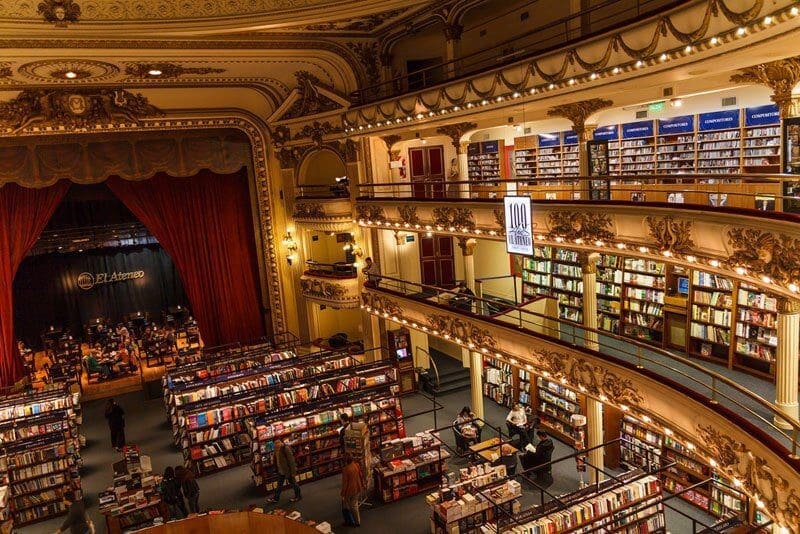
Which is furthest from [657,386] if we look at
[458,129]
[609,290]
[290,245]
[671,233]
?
[290,245]

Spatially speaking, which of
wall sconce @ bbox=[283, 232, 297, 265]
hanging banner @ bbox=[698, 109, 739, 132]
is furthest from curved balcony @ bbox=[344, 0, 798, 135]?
wall sconce @ bbox=[283, 232, 297, 265]

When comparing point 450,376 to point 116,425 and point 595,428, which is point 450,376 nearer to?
point 595,428

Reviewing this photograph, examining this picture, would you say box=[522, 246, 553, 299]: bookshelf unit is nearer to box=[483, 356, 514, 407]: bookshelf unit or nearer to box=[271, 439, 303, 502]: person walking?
box=[483, 356, 514, 407]: bookshelf unit

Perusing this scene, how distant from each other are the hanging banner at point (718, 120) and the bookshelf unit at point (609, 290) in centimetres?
273

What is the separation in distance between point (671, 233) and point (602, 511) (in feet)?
11.9

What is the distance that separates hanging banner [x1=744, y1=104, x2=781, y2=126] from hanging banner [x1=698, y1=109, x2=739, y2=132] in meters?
0.17

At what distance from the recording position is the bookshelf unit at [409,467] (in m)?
10.4

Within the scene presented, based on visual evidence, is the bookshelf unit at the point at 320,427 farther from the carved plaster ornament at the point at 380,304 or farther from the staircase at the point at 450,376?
the staircase at the point at 450,376

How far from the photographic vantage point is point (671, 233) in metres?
7.69

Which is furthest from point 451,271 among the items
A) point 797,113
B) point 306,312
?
point 797,113

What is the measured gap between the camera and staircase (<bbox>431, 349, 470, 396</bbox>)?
15.2m

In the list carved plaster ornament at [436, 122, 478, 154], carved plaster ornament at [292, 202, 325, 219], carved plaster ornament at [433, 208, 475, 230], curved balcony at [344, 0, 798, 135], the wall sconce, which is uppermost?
curved balcony at [344, 0, 798, 135]

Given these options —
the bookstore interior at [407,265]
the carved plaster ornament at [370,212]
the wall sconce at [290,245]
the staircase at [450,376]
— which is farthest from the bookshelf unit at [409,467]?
the wall sconce at [290,245]

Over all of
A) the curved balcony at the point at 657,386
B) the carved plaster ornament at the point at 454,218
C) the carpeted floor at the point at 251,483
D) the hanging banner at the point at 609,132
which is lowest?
the carpeted floor at the point at 251,483
